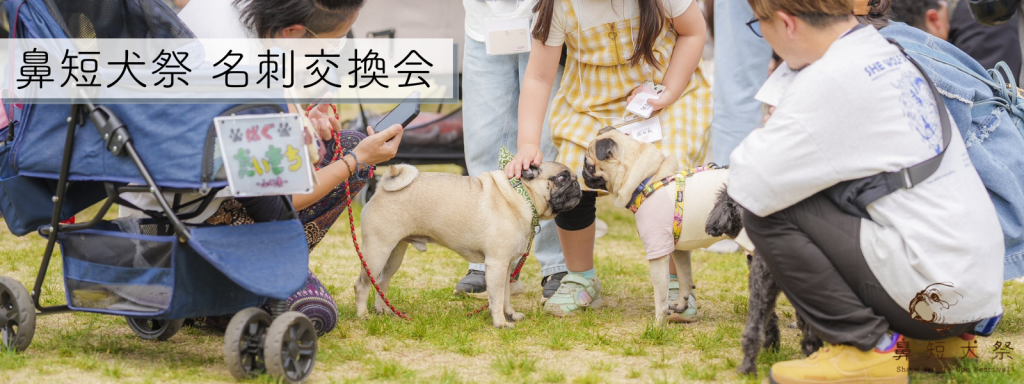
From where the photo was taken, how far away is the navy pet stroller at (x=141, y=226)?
2.53 meters

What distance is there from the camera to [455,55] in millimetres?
6812

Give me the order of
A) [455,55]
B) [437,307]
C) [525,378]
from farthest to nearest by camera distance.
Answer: [455,55]
[437,307]
[525,378]

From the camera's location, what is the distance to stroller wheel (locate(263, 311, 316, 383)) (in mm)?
2523

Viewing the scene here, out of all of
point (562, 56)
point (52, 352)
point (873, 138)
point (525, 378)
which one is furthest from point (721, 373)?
point (52, 352)

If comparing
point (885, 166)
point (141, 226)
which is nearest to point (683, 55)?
point (885, 166)

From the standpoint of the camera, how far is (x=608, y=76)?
3.85 meters

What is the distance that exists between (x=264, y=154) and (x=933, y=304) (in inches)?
75.1

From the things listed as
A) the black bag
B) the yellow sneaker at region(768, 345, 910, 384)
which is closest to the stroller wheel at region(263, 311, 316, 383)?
the yellow sneaker at region(768, 345, 910, 384)

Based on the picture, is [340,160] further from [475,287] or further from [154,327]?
[475,287]

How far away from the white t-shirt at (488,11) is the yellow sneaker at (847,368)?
6.77 ft

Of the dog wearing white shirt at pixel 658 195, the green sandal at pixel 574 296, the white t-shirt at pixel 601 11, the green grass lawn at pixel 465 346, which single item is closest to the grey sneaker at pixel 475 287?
the green grass lawn at pixel 465 346

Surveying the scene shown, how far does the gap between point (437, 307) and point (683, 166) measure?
125 centimetres

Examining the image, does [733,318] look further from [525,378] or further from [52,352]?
[52,352]

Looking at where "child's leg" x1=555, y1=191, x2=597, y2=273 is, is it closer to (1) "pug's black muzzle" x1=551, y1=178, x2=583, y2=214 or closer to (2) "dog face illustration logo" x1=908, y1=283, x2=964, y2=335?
(1) "pug's black muzzle" x1=551, y1=178, x2=583, y2=214
